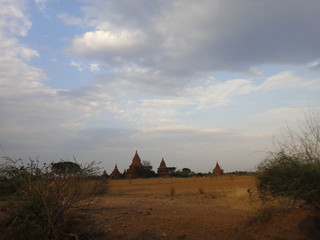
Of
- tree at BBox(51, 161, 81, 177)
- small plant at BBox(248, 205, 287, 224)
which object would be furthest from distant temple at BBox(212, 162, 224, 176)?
tree at BBox(51, 161, 81, 177)

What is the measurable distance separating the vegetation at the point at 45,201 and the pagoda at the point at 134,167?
60977 mm

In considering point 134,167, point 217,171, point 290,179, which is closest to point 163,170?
point 134,167

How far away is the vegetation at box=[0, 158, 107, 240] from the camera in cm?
641

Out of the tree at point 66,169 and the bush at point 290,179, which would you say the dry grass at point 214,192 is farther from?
the tree at point 66,169

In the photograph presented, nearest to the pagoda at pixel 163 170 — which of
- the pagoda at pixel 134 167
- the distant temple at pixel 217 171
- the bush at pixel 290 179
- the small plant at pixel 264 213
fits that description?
the pagoda at pixel 134 167

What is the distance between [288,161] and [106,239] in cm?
504

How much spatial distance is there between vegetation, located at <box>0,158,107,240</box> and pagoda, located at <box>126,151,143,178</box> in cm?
6098

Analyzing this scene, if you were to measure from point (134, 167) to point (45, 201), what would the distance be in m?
64.2

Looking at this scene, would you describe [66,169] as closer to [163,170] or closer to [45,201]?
[45,201]

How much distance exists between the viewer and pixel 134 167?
70.2m

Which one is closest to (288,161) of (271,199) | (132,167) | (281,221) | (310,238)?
(271,199)

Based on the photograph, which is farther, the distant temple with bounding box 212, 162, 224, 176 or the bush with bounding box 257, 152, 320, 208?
the distant temple with bounding box 212, 162, 224, 176

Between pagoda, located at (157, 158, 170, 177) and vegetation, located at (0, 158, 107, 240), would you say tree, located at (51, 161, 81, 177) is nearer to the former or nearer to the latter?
vegetation, located at (0, 158, 107, 240)

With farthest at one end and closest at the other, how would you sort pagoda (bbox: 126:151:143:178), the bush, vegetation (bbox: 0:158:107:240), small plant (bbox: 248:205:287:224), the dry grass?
pagoda (bbox: 126:151:143:178), the dry grass, small plant (bbox: 248:205:287:224), the bush, vegetation (bbox: 0:158:107:240)
